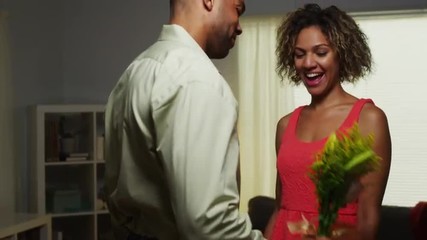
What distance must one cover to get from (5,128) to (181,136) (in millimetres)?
3087

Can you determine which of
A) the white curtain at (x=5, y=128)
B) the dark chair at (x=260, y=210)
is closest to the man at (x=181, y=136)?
the dark chair at (x=260, y=210)

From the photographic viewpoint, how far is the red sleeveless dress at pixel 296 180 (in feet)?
5.57

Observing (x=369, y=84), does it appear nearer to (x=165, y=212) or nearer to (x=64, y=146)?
(x=64, y=146)

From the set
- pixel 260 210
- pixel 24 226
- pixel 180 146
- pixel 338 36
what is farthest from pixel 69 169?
pixel 180 146

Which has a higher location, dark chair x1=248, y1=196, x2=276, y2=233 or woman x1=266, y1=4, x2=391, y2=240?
woman x1=266, y1=4, x2=391, y2=240

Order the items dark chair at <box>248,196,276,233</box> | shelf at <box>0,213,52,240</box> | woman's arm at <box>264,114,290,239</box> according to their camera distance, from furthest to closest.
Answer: dark chair at <box>248,196,276,233</box> → shelf at <box>0,213,52,240</box> → woman's arm at <box>264,114,290,239</box>

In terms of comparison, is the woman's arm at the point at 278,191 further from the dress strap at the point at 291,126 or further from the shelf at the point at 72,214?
the shelf at the point at 72,214

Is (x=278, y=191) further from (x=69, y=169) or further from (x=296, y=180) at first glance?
(x=69, y=169)

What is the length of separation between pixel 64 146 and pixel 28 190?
49 cm

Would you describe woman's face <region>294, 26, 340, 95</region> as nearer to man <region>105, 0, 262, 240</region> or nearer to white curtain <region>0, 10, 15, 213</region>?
man <region>105, 0, 262, 240</region>

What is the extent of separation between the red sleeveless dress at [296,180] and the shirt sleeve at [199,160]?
2.15 feet

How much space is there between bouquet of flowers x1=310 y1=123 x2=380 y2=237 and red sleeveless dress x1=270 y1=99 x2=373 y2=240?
0.40 meters

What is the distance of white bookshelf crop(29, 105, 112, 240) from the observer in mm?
4035

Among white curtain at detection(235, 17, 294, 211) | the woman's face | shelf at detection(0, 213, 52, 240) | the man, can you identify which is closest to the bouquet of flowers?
the man
